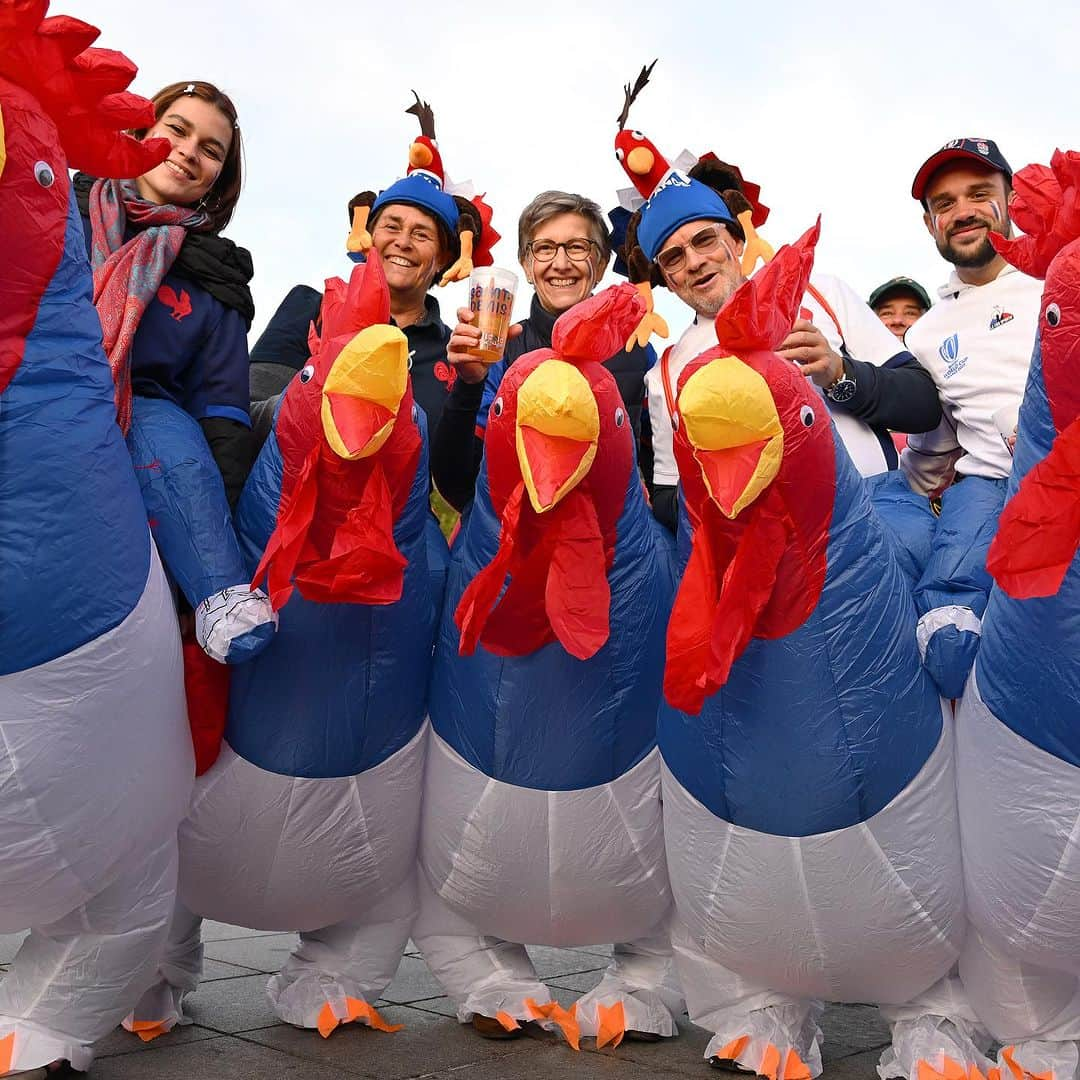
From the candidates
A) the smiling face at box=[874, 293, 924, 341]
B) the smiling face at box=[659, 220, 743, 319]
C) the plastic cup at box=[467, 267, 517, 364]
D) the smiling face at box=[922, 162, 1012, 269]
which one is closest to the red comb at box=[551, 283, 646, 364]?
the plastic cup at box=[467, 267, 517, 364]

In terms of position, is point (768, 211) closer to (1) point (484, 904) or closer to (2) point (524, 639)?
(2) point (524, 639)

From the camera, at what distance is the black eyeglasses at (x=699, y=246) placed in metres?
3.39

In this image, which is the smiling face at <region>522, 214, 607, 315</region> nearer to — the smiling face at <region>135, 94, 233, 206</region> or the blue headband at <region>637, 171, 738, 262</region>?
the blue headband at <region>637, 171, 738, 262</region>

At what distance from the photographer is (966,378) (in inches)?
124

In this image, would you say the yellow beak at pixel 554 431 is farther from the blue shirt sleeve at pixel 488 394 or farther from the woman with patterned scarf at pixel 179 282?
the woman with patterned scarf at pixel 179 282

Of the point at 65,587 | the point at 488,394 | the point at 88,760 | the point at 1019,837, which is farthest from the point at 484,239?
the point at 1019,837

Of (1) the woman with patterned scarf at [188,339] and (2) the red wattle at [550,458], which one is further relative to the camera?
(1) the woman with patterned scarf at [188,339]

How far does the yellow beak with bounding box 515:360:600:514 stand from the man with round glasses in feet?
2.25

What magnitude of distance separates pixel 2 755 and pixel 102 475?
0.56m

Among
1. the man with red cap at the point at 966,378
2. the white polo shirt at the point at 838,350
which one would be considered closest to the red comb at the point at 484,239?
the white polo shirt at the point at 838,350

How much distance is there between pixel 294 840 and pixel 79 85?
1693mm

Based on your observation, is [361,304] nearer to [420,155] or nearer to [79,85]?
[79,85]

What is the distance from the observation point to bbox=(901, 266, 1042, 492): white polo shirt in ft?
10.0

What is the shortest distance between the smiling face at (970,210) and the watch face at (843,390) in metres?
0.62
